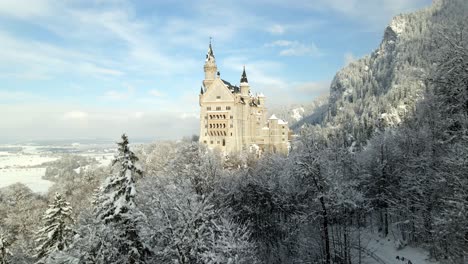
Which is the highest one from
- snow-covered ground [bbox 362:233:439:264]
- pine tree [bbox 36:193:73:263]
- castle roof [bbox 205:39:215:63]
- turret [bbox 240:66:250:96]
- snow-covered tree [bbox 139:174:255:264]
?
castle roof [bbox 205:39:215:63]

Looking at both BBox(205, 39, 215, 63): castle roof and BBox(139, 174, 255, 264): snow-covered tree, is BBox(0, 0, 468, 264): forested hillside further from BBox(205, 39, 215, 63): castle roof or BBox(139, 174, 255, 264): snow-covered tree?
BBox(205, 39, 215, 63): castle roof

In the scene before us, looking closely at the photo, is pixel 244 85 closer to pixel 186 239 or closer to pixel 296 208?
pixel 296 208

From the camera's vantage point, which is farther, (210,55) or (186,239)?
(210,55)

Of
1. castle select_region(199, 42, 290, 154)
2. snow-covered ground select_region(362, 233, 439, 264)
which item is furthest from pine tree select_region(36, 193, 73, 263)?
castle select_region(199, 42, 290, 154)

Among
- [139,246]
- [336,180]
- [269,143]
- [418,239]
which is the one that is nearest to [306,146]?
[336,180]

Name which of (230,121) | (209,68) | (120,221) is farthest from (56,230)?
(209,68)

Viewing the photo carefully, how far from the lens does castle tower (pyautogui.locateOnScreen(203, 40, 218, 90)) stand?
3831 inches

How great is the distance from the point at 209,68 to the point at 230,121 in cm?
1678

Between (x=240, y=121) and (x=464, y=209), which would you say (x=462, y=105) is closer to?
(x=464, y=209)

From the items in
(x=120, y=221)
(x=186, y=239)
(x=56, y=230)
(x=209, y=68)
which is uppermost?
(x=209, y=68)

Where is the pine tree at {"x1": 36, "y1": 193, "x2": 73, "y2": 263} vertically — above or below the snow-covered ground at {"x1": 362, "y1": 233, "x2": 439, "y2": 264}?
above

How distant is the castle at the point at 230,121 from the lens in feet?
301

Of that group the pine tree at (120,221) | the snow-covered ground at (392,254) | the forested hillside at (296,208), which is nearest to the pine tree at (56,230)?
the forested hillside at (296,208)

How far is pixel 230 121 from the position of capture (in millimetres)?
91688
